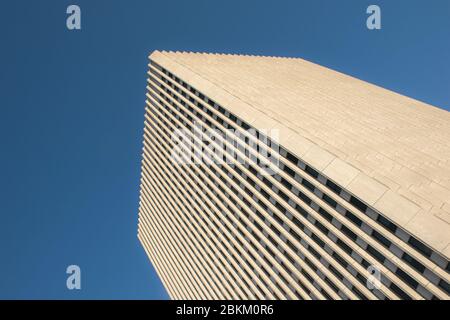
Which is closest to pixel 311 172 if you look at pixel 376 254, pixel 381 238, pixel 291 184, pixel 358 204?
pixel 291 184

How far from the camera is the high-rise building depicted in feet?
116

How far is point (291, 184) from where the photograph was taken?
4794 cm

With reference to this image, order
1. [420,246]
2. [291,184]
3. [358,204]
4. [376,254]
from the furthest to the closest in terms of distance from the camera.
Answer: [291,184], [358,204], [376,254], [420,246]

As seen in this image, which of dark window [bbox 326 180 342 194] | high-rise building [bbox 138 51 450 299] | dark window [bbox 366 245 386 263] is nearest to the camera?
high-rise building [bbox 138 51 450 299]

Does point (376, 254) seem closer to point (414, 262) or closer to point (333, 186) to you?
point (414, 262)

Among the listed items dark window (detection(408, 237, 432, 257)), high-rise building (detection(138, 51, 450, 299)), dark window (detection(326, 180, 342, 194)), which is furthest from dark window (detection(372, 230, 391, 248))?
dark window (detection(326, 180, 342, 194))

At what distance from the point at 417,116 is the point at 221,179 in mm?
41106

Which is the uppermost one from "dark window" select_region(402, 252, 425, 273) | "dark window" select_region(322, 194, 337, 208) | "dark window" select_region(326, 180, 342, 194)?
"dark window" select_region(326, 180, 342, 194)

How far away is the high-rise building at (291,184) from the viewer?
35.2 metres

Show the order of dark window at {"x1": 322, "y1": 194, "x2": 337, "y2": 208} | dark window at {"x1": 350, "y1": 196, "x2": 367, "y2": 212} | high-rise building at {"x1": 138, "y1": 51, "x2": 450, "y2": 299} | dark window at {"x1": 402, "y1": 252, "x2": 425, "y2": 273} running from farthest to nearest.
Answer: dark window at {"x1": 322, "y1": 194, "x2": 337, "y2": 208}
dark window at {"x1": 350, "y1": 196, "x2": 367, "y2": 212}
high-rise building at {"x1": 138, "y1": 51, "x2": 450, "y2": 299}
dark window at {"x1": 402, "y1": 252, "x2": 425, "y2": 273}

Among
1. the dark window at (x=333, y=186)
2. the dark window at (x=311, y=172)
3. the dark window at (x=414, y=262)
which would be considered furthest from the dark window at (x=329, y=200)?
the dark window at (x=414, y=262)

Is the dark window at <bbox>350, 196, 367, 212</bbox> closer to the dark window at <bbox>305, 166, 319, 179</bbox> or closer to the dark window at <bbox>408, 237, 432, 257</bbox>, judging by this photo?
the dark window at <bbox>408, 237, 432, 257</bbox>

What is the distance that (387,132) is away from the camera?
52094mm
